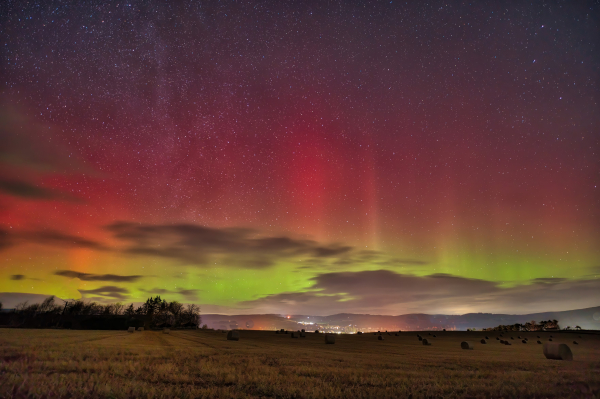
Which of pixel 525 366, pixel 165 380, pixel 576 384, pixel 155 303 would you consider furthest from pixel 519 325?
pixel 155 303

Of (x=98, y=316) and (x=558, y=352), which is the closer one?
(x=558, y=352)

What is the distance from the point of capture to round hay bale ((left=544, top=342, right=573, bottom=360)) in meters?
29.8

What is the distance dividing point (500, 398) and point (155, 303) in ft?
643

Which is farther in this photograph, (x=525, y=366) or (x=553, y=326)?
(x=553, y=326)

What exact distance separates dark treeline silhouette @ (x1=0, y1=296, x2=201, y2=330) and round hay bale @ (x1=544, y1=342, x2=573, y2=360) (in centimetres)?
11344

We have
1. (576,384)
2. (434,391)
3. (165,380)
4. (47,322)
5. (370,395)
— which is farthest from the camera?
(47,322)

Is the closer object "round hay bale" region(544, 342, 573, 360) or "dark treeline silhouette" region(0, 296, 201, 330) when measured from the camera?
"round hay bale" region(544, 342, 573, 360)

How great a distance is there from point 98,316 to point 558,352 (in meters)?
152

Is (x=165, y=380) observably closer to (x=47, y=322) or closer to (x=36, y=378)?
(x=36, y=378)

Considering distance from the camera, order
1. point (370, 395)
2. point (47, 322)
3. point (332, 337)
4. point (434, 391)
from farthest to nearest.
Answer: point (47, 322) → point (332, 337) → point (434, 391) → point (370, 395)

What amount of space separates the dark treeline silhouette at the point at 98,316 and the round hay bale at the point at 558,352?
372 feet

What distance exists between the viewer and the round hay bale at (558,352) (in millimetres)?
29834

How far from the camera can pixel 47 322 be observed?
124m

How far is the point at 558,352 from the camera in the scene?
3020 cm
